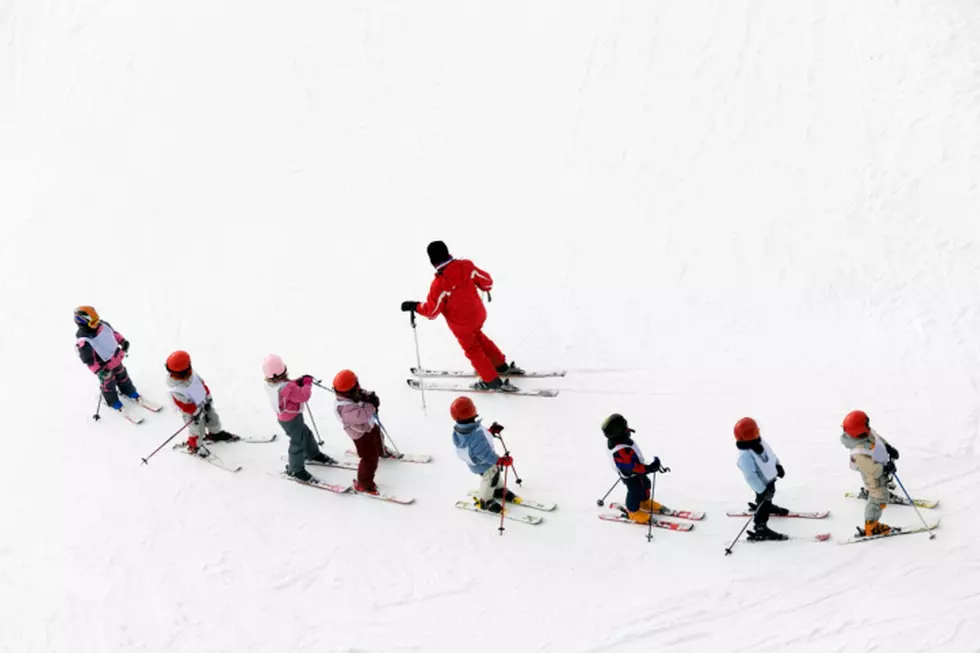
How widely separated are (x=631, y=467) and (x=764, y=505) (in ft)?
3.82

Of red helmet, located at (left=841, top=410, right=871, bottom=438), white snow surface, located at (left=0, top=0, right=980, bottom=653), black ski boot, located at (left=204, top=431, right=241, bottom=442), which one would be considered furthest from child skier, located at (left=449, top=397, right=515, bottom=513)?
black ski boot, located at (left=204, top=431, right=241, bottom=442)

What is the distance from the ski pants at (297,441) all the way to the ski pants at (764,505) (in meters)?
4.52

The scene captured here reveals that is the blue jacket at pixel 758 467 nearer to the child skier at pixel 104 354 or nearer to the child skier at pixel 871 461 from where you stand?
the child skier at pixel 871 461

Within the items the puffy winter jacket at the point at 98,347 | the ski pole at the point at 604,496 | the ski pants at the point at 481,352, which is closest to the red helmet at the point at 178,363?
the puffy winter jacket at the point at 98,347

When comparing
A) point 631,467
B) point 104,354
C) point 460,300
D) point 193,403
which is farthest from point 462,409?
point 104,354

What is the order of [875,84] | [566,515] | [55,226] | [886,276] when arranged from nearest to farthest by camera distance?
[566,515]
[886,276]
[875,84]
[55,226]

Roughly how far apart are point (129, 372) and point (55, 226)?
4.86 metres

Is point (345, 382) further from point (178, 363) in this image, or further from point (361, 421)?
point (178, 363)

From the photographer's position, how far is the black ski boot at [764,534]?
718 cm

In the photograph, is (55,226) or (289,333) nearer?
(289,333)

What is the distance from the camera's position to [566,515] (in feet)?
26.1

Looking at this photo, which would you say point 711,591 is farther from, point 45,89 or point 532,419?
point 45,89

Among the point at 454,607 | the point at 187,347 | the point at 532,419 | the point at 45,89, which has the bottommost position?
the point at 454,607

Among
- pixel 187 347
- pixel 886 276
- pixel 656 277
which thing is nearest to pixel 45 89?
pixel 187 347
